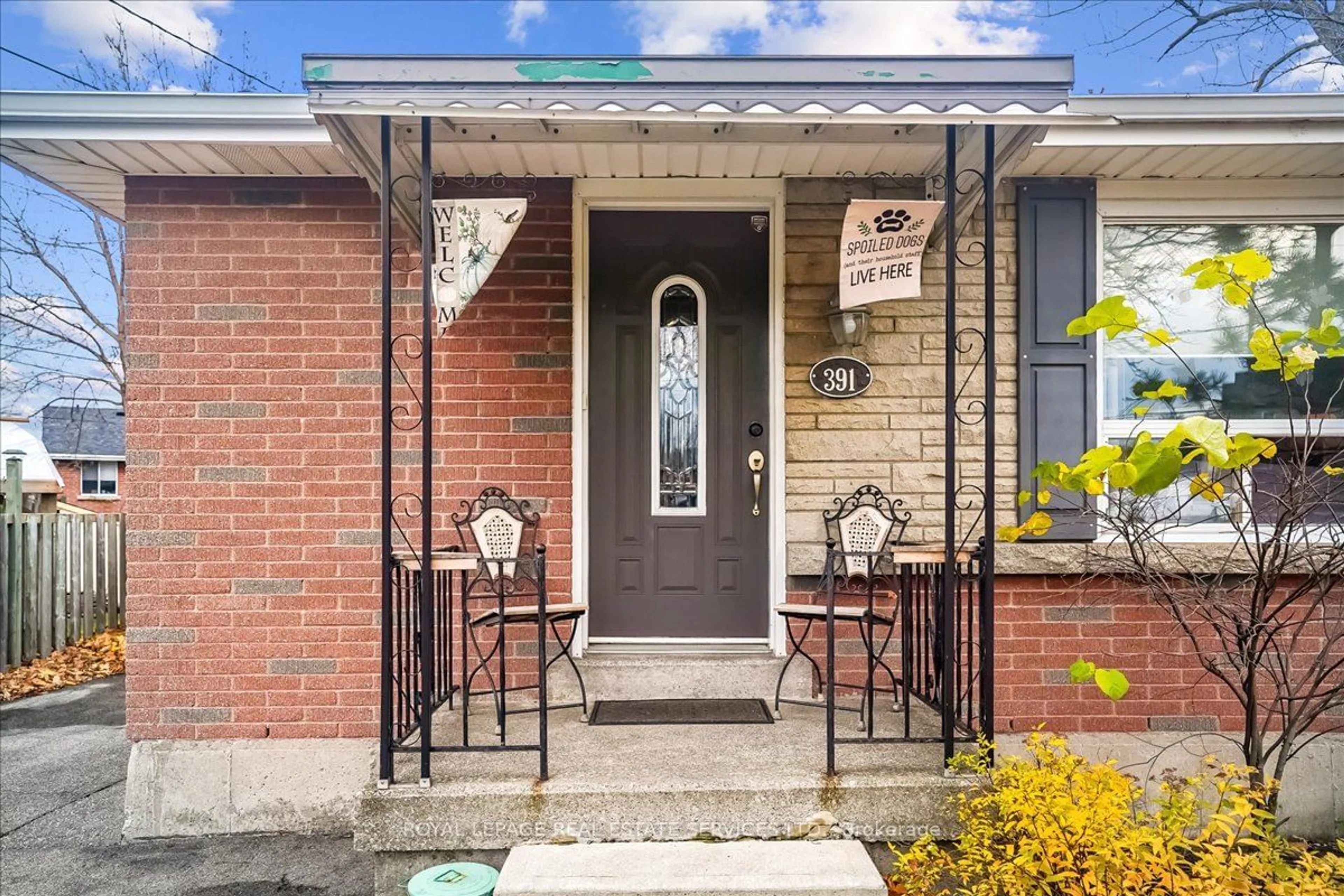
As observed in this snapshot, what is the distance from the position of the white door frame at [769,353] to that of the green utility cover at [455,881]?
4.71 feet

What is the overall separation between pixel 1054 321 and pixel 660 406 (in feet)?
6.62

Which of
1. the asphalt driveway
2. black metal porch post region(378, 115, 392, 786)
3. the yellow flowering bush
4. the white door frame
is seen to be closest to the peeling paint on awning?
black metal porch post region(378, 115, 392, 786)

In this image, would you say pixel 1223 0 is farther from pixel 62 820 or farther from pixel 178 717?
pixel 62 820

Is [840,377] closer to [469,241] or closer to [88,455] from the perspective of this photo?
[469,241]

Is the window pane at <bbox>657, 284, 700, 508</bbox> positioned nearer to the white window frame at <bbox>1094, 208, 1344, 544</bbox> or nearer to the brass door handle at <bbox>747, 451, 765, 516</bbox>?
the brass door handle at <bbox>747, 451, 765, 516</bbox>

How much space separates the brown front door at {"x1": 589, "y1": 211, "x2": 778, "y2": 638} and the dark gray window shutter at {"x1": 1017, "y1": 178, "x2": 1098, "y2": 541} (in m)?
1.27

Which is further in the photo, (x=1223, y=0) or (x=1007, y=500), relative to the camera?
(x=1223, y=0)

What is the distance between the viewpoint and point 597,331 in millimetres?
4172

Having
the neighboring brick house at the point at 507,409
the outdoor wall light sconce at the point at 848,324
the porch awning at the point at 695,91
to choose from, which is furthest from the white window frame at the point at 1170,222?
the porch awning at the point at 695,91

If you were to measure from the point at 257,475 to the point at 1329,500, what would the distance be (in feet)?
16.6

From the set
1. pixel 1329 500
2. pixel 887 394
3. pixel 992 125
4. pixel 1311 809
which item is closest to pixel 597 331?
pixel 887 394

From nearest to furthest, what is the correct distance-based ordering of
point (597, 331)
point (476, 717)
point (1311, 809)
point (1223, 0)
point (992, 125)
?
point (992, 125), point (476, 717), point (1311, 809), point (597, 331), point (1223, 0)

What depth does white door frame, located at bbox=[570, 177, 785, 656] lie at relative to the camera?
4.02 m

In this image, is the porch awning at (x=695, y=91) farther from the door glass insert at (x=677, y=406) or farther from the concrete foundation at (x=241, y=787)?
the concrete foundation at (x=241, y=787)
